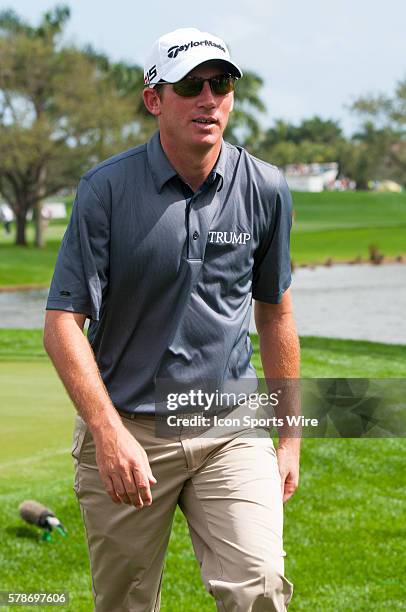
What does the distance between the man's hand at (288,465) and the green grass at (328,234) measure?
117 feet

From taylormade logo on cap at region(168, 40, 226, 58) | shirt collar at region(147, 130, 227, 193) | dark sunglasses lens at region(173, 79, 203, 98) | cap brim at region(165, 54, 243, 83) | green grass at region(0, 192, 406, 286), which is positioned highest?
taylormade logo on cap at region(168, 40, 226, 58)

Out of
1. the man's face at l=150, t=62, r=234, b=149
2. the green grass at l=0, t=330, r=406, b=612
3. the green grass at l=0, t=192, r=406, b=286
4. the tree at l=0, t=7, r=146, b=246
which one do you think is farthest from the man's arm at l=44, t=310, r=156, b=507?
the tree at l=0, t=7, r=146, b=246

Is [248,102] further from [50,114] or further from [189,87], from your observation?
[189,87]

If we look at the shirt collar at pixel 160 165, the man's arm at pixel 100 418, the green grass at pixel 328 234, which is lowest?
the green grass at pixel 328 234

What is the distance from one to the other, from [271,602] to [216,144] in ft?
4.43

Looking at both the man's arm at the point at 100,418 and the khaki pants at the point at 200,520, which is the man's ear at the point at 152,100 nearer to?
the man's arm at the point at 100,418

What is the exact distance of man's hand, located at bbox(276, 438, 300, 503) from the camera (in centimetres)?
380

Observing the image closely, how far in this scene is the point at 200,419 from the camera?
3590 mm

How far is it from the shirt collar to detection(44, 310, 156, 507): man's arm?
1.66 ft

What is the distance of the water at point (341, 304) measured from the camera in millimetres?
26875

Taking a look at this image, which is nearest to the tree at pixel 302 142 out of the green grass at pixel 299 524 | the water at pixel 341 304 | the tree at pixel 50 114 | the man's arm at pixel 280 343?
the tree at pixel 50 114

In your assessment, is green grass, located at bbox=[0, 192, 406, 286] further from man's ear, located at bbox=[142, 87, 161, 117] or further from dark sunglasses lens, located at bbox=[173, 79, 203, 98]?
dark sunglasses lens, located at bbox=[173, 79, 203, 98]

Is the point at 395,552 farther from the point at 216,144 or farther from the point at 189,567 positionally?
the point at 216,144

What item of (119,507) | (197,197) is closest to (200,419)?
(119,507)
